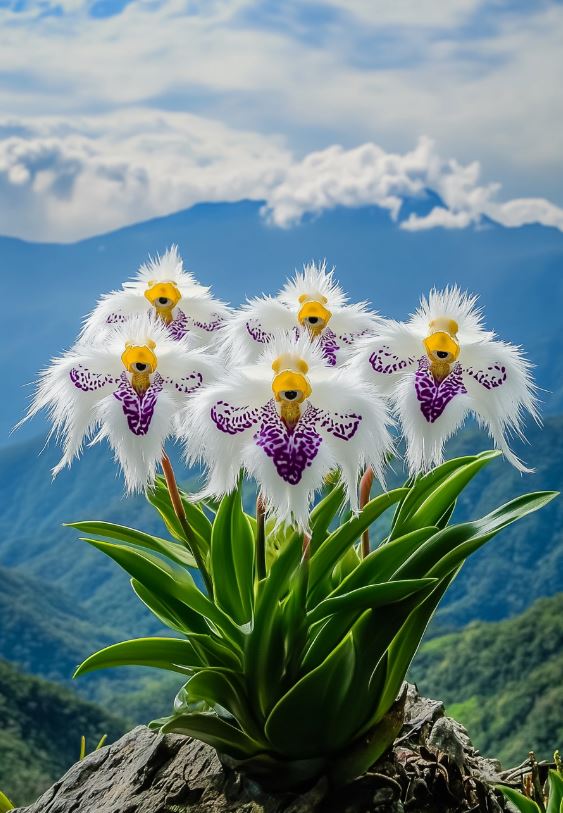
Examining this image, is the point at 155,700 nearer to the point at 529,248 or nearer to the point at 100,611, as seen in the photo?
the point at 100,611

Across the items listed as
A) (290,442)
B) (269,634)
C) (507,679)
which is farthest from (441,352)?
(507,679)

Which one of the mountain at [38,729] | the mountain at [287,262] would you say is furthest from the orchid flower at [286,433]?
the mountain at [287,262]

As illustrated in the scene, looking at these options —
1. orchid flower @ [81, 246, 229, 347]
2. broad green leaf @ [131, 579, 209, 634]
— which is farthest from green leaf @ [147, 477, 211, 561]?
orchid flower @ [81, 246, 229, 347]

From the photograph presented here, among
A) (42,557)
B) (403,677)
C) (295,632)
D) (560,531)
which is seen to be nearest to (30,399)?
(295,632)

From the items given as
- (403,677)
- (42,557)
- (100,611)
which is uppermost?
(42,557)

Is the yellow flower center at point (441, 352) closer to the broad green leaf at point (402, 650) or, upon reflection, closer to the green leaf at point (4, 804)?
the broad green leaf at point (402, 650)

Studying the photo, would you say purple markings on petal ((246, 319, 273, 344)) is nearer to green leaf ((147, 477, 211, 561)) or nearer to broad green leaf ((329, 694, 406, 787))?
green leaf ((147, 477, 211, 561))
